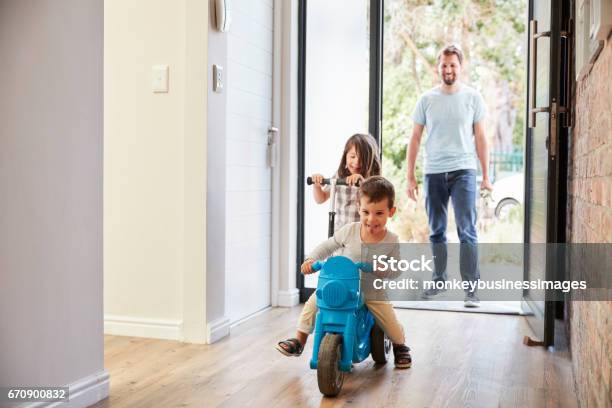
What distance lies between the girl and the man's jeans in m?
1.29

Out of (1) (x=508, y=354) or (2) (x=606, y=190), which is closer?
(2) (x=606, y=190)

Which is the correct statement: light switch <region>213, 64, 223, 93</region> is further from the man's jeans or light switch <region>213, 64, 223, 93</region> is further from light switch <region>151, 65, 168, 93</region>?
the man's jeans

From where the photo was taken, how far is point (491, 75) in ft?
24.1

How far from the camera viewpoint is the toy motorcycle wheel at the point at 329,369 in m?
2.49

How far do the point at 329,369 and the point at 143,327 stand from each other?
50.1 inches

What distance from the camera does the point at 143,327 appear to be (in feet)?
11.3

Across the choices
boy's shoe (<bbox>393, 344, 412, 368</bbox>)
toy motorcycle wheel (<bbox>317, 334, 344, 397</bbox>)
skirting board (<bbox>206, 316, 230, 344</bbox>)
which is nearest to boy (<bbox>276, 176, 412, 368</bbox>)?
boy's shoe (<bbox>393, 344, 412, 368</bbox>)

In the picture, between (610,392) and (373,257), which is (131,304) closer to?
(373,257)

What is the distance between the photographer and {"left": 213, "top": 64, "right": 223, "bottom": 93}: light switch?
11.0 feet

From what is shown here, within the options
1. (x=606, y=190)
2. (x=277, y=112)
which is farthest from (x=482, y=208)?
(x=606, y=190)

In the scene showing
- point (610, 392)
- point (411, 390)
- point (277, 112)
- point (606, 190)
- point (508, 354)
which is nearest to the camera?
point (610, 392)

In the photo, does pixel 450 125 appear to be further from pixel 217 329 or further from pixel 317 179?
pixel 217 329

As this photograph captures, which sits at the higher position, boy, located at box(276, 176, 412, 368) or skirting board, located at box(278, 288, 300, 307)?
boy, located at box(276, 176, 412, 368)

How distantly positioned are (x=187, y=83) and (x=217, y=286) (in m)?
0.94
